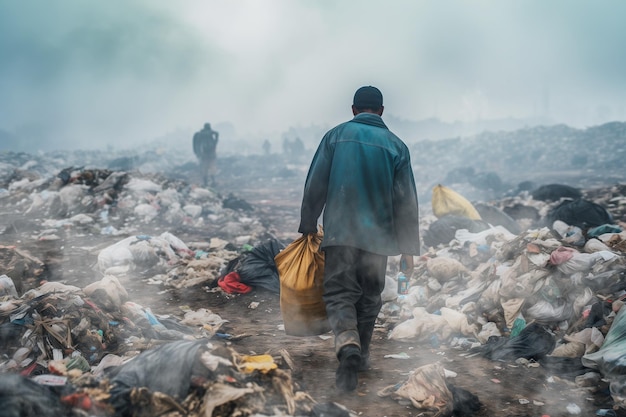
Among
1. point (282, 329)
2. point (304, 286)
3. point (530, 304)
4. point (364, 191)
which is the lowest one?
point (282, 329)

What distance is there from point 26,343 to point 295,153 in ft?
131

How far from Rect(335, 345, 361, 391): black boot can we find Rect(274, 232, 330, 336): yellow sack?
1.55 ft

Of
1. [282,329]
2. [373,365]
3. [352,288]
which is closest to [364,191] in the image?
[352,288]

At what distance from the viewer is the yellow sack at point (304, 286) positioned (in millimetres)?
2799

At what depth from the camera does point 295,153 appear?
1663 inches

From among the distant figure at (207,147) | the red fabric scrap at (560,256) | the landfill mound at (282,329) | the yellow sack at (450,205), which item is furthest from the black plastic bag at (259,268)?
the distant figure at (207,147)

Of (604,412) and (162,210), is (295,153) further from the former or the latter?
(604,412)

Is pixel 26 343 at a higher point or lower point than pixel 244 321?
higher

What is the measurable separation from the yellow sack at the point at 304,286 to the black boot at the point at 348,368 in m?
0.47

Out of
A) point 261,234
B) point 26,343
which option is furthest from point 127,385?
point 261,234

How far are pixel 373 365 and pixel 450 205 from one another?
165 inches

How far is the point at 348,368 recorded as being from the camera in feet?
7.86

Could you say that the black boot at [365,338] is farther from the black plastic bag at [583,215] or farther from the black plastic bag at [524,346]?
the black plastic bag at [583,215]

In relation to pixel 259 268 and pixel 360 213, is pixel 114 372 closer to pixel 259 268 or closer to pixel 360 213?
pixel 360 213
